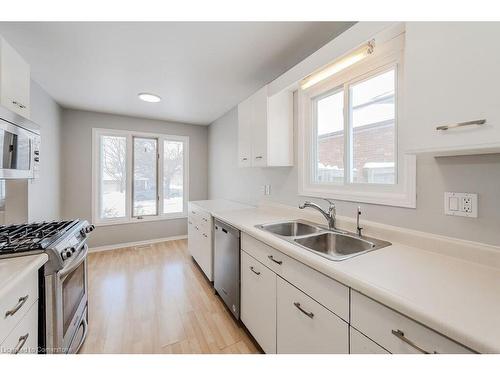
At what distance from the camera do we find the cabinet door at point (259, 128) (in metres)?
1.99

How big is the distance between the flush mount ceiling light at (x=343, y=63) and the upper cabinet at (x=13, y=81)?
1.99 m

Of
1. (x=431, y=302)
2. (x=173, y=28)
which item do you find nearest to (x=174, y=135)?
(x=173, y=28)

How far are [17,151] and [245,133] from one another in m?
1.86

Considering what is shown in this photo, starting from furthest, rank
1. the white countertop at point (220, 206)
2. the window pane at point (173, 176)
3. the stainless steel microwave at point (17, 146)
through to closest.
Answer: the window pane at point (173, 176) → the white countertop at point (220, 206) → the stainless steel microwave at point (17, 146)

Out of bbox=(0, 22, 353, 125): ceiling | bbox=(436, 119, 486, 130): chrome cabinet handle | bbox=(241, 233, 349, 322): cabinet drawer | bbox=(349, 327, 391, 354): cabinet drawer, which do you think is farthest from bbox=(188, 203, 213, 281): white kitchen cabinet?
bbox=(436, 119, 486, 130): chrome cabinet handle

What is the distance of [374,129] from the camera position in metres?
1.49

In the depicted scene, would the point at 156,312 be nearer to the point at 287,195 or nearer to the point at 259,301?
the point at 259,301

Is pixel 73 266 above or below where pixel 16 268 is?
below

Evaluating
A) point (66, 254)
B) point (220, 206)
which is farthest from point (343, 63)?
point (66, 254)

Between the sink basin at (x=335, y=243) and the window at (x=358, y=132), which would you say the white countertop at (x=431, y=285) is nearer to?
the sink basin at (x=335, y=243)

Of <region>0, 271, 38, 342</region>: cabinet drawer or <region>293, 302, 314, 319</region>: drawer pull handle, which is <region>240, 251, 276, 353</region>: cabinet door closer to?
<region>293, 302, 314, 319</region>: drawer pull handle

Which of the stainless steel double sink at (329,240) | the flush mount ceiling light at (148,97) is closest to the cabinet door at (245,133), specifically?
the stainless steel double sink at (329,240)

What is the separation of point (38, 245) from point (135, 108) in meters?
2.75

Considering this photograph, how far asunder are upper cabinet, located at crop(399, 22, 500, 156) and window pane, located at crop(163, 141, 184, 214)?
391cm
